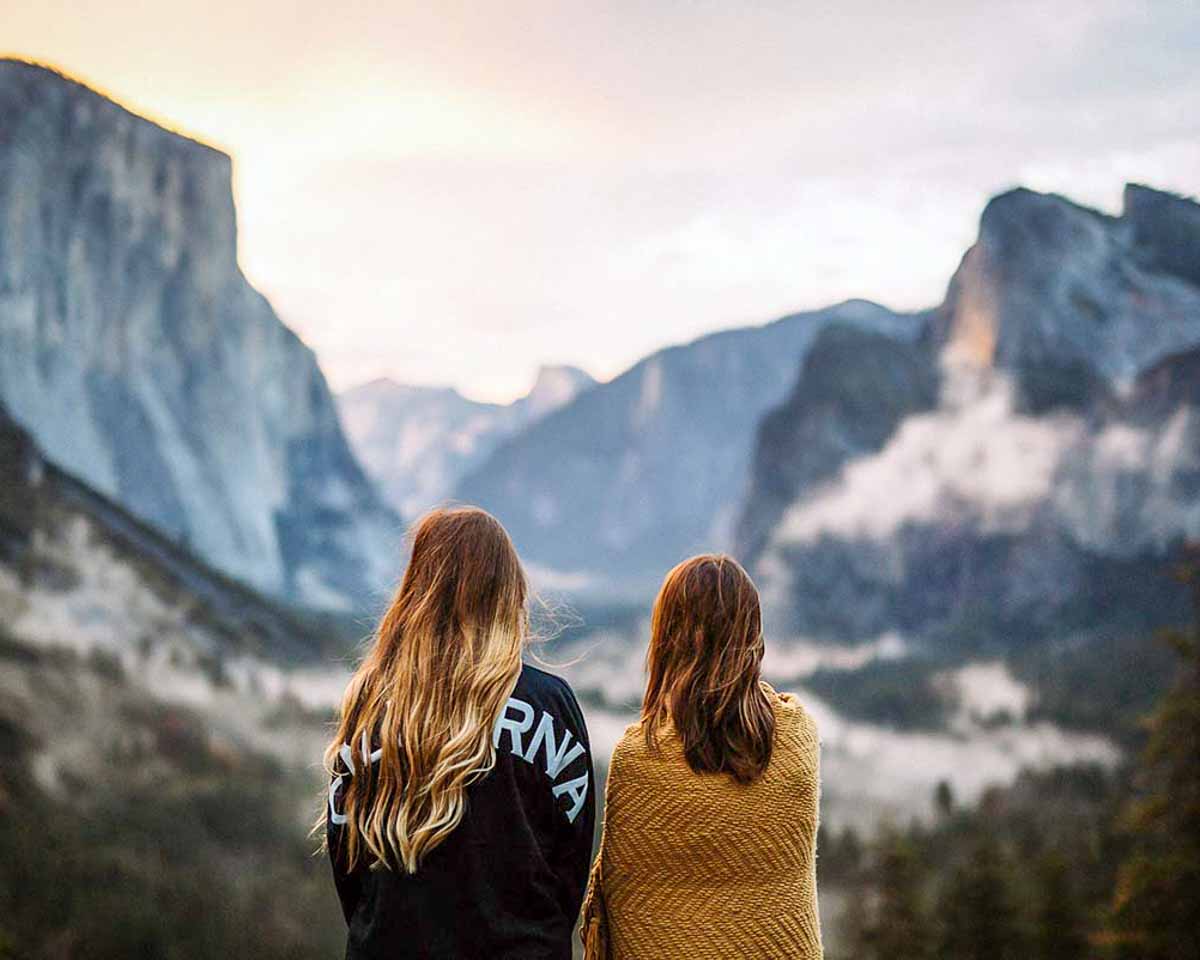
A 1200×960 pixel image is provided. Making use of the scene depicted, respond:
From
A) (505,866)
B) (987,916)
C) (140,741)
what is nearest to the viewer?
(505,866)

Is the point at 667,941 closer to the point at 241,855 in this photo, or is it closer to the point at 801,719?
the point at 801,719

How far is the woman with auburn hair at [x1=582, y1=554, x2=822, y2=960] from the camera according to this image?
5.86m

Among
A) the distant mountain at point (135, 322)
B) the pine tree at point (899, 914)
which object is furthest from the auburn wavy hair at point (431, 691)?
the distant mountain at point (135, 322)

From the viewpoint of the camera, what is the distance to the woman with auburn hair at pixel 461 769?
17.5 feet

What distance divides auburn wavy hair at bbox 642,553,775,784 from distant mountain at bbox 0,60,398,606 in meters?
128

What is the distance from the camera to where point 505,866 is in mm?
5441

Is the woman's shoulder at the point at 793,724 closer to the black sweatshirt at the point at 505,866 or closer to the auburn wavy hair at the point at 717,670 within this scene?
the auburn wavy hair at the point at 717,670

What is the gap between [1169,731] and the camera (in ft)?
99.3

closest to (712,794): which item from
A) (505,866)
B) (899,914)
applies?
(505,866)

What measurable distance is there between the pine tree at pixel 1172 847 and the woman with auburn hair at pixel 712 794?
77.3ft

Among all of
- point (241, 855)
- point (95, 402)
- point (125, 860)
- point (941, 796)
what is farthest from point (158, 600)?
point (941, 796)

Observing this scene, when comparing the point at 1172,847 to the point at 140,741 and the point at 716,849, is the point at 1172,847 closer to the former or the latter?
the point at 716,849

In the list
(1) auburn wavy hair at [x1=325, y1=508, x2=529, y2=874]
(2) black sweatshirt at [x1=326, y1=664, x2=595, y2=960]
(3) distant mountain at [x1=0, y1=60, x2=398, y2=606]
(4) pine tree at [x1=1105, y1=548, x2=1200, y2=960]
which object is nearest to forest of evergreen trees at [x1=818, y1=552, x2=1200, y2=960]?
(4) pine tree at [x1=1105, y1=548, x2=1200, y2=960]

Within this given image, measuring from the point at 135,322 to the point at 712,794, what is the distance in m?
161
